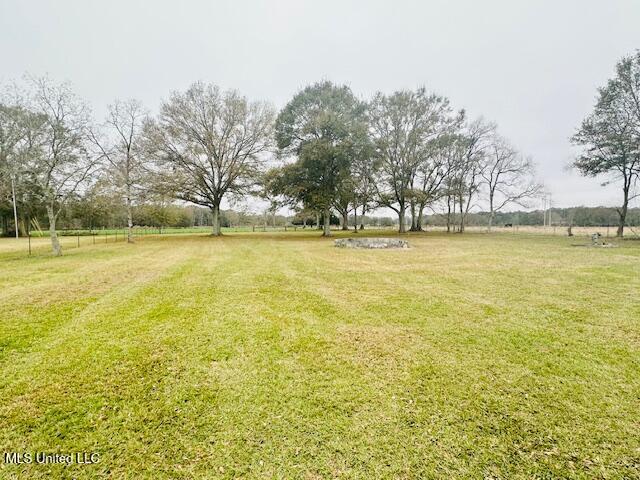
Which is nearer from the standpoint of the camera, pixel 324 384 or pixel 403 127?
pixel 324 384

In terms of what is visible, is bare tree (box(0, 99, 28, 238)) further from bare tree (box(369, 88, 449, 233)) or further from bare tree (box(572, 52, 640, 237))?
bare tree (box(572, 52, 640, 237))

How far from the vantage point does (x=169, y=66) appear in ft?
76.0

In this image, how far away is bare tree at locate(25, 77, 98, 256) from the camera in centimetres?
1127

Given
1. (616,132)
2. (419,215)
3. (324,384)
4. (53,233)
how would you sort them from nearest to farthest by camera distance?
1. (324,384)
2. (53,233)
3. (616,132)
4. (419,215)

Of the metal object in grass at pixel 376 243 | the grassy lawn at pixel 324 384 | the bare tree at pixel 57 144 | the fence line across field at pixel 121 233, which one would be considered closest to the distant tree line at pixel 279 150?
the bare tree at pixel 57 144

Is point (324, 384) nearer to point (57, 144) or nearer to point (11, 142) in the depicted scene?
point (57, 144)

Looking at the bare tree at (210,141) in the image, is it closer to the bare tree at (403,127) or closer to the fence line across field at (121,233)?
the fence line across field at (121,233)

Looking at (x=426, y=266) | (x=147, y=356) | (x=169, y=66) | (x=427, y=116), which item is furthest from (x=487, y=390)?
(x=169, y=66)

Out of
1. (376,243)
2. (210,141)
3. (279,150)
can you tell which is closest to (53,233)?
(210,141)

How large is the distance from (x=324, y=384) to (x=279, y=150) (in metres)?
23.9

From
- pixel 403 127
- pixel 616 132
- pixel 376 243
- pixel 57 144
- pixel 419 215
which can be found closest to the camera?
pixel 57 144

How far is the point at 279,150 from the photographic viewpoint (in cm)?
2423

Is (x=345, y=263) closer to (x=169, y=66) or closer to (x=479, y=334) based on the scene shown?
(x=479, y=334)

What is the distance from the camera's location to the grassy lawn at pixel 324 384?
1.83 metres
